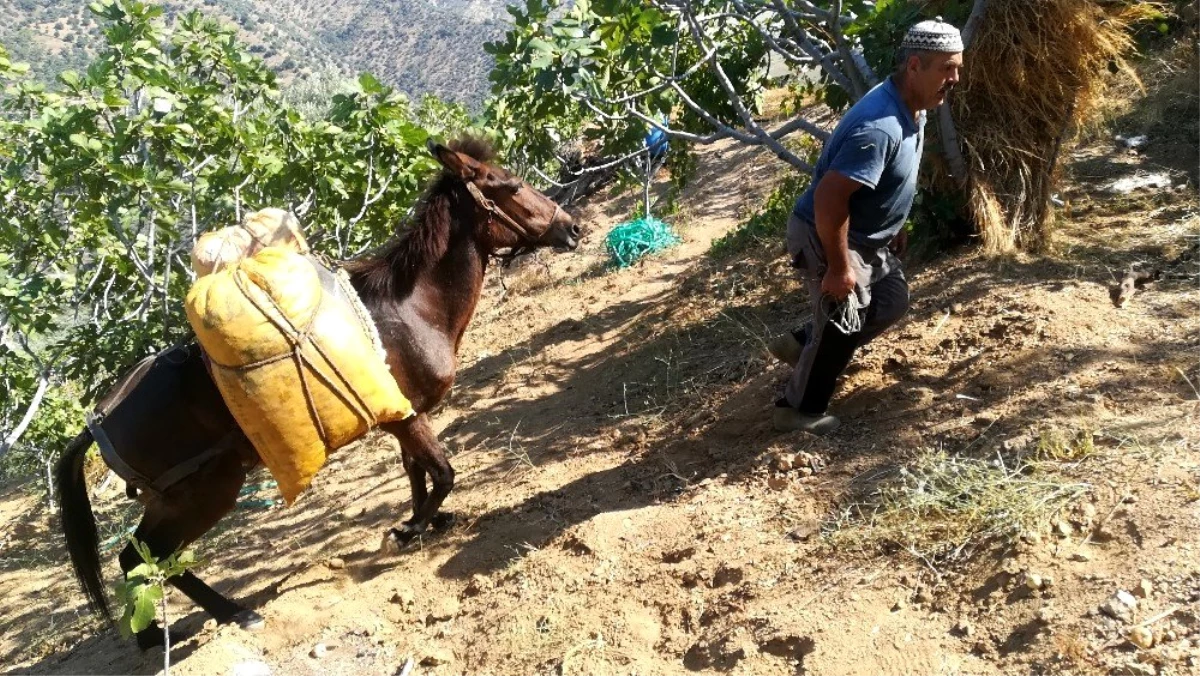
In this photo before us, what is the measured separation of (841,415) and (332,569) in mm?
2793

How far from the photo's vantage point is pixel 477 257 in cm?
451

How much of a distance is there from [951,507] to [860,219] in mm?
1279

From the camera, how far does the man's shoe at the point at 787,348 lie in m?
4.42

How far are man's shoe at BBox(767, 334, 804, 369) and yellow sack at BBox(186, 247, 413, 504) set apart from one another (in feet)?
6.21

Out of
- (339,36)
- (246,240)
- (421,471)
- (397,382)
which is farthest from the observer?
(339,36)

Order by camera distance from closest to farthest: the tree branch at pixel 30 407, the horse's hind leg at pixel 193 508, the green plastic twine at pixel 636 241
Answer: the horse's hind leg at pixel 193 508 → the tree branch at pixel 30 407 → the green plastic twine at pixel 636 241

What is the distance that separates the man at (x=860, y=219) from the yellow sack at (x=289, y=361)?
1.95 metres

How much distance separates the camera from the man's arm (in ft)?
11.5

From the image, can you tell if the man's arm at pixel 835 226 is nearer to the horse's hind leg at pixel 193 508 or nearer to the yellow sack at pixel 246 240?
the yellow sack at pixel 246 240

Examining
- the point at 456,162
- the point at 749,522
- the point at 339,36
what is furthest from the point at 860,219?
the point at 339,36

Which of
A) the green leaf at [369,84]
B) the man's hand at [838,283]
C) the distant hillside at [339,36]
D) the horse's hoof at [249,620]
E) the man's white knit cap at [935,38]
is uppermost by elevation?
the distant hillside at [339,36]

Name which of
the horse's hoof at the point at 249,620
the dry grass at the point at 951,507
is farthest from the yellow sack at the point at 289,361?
the dry grass at the point at 951,507

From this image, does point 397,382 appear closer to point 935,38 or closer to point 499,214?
point 499,214

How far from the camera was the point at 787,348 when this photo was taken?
445cm
